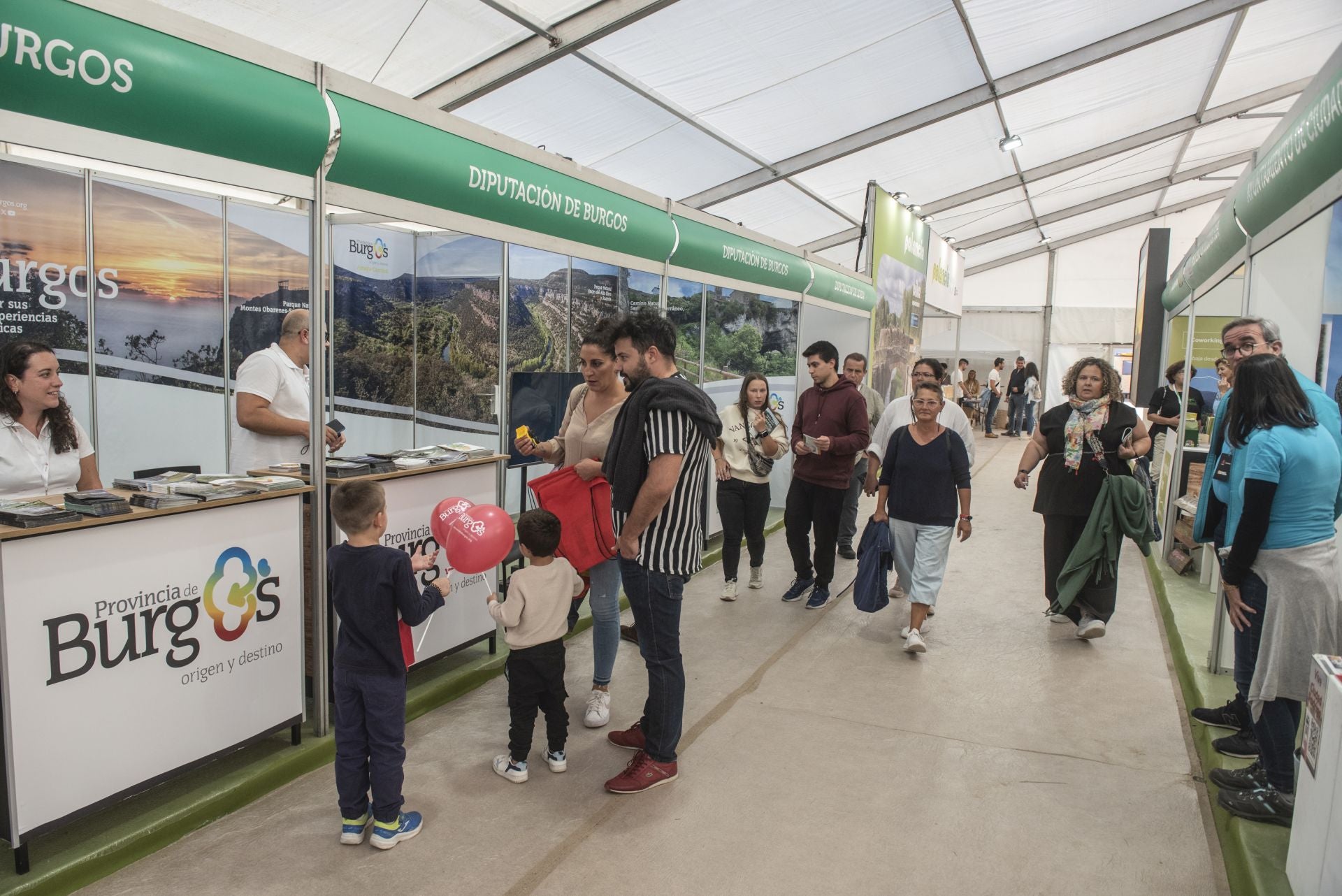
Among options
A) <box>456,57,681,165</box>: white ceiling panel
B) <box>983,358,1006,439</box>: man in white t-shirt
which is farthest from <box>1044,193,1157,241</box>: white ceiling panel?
<box>456,57,681,165</box>: white ceiling panel

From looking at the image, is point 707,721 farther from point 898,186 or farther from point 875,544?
point 898,186

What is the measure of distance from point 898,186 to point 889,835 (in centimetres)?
1140

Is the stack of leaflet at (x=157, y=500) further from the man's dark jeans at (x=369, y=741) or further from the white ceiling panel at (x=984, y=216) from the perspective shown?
the white ceiling panel at (x=984, y=216)

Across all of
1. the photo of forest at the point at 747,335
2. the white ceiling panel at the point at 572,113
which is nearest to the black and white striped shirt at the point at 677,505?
the photo of forest at the point at 747,335

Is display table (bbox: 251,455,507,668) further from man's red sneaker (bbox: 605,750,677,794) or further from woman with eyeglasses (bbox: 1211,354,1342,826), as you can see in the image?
woman with eyeglasses (bbox: 1211,354,1342,826)

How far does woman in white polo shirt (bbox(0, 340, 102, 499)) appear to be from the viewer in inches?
118

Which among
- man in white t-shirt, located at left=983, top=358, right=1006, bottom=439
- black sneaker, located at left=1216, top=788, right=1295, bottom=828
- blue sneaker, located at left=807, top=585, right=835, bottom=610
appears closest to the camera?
black sneaker, located at left=1216, top=788, right=1295, bottom=828

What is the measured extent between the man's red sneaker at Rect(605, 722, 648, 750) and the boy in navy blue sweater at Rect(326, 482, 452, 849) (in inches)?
39.3

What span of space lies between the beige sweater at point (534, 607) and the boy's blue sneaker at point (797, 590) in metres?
2.75

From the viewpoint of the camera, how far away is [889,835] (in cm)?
284

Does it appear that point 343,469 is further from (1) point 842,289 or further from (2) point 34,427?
(1) point 842,289

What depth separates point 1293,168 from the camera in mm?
3328

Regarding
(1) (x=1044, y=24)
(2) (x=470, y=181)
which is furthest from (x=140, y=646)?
(1) (x=1044, y=24)

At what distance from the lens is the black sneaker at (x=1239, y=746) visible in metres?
3.29
